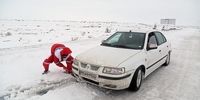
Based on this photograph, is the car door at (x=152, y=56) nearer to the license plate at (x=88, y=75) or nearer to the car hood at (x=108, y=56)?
the car hood at (x=108, y=56)

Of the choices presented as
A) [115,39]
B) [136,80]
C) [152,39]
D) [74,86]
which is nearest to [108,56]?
[136,80]

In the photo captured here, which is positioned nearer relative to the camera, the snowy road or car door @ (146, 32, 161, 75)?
the snowy road

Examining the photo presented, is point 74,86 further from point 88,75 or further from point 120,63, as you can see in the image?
point 120,63

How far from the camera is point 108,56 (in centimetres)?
404

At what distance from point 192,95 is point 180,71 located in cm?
207

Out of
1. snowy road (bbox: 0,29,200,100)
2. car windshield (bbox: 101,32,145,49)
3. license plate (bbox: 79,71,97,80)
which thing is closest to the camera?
license plate (bbox: 79,71,97,80)

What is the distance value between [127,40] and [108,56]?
1310 mm

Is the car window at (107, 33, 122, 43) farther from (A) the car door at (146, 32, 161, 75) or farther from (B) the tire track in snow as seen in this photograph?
(B) the tire track in snow

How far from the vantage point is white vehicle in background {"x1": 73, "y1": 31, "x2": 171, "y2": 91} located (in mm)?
3625

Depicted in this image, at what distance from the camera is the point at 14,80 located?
463 centimetres

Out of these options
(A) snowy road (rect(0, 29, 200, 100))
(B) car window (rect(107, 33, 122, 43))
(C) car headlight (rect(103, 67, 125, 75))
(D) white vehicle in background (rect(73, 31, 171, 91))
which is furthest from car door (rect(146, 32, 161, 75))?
(C) car headlight (rect(103, 67, 125, 75))

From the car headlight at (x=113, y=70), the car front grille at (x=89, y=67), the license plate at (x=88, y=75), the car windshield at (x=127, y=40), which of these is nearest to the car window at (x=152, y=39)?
the car windshield at (x=127, y=40)

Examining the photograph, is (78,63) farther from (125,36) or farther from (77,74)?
(125,36)

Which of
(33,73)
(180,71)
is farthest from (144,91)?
(33,73)
